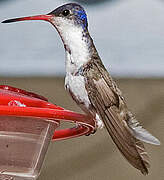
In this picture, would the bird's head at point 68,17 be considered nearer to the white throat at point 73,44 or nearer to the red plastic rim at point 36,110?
the white throat at point 73,44

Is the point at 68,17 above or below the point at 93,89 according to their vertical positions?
above

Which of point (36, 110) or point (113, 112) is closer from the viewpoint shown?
point (36, 110)

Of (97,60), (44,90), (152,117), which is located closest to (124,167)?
(152,117)

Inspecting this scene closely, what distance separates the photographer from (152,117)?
3600 mm

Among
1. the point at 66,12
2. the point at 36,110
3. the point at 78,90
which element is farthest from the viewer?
the point at 66,12

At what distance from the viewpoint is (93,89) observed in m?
1.89

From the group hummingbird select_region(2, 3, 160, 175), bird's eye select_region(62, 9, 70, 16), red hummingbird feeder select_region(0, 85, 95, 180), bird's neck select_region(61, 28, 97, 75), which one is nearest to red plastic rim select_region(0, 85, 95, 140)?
red hummingbird feeder select_region(0, 85, 95, 180)

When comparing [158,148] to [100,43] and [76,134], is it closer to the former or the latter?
[100,43]

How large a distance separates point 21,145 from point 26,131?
1.8 inches

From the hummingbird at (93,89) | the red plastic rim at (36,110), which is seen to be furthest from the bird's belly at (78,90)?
the red plastic rim at (36,110)

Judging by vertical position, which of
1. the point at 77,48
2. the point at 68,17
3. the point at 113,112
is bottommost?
the point at 113,112

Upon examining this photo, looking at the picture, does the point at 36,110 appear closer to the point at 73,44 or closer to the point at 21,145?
the point at 21,145

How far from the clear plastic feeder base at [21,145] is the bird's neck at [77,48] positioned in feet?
1.23

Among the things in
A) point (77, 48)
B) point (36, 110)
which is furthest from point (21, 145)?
point (77, 48)
